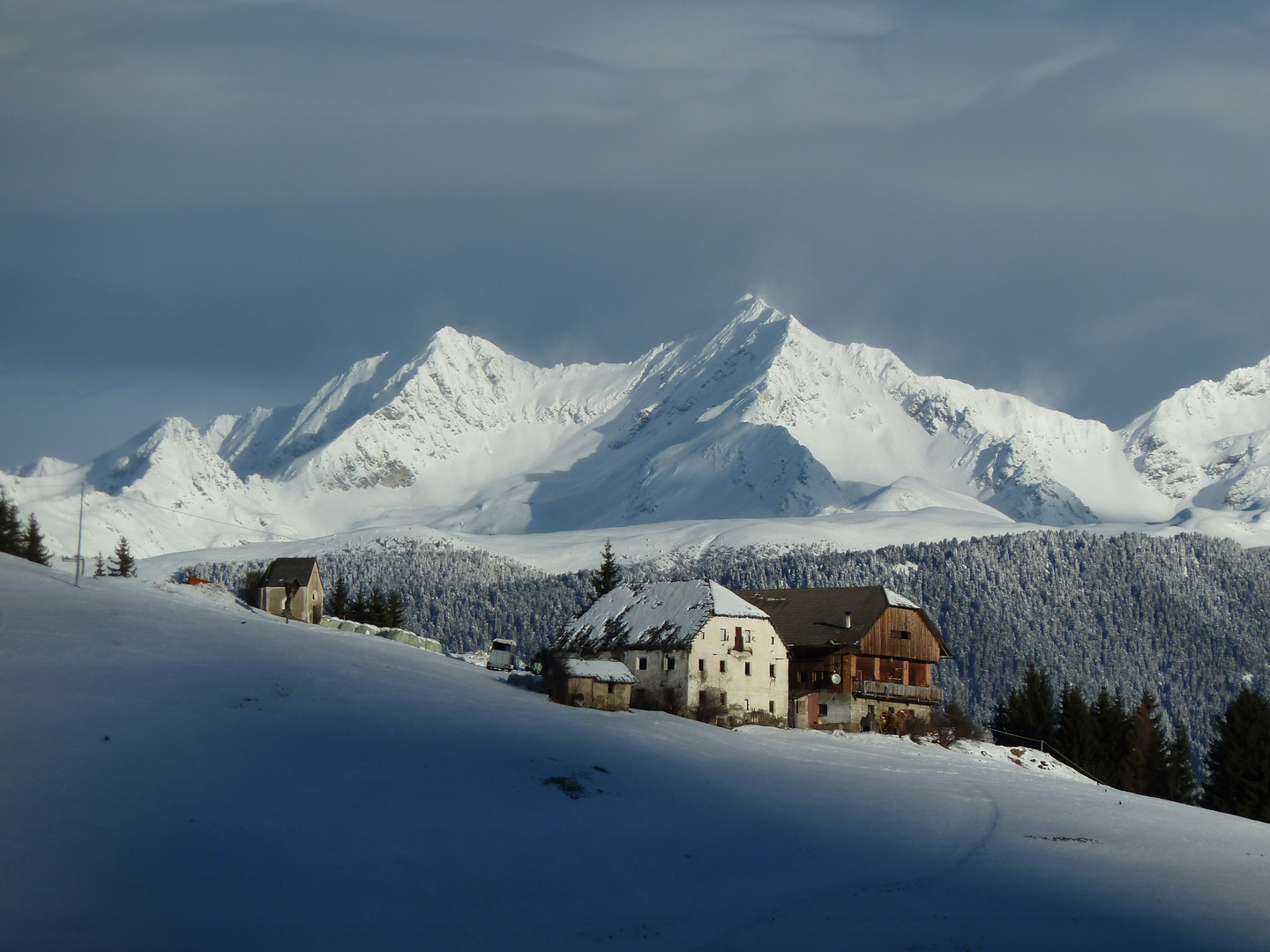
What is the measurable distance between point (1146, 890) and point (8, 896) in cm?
3467

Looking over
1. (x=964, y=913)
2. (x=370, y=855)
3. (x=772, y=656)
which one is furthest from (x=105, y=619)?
(x=964, y=913)

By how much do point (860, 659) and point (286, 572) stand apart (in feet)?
161

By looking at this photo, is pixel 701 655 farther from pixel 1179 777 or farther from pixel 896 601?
pixel 1179 777

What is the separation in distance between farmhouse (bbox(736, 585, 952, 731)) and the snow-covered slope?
20157 millimetres

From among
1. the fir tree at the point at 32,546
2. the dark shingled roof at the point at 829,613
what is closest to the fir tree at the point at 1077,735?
the dark shingled roof at the point at 829,613

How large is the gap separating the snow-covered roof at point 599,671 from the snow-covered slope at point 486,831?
30.6 feet

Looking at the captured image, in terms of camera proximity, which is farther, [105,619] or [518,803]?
[105,619]

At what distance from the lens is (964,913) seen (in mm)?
39781

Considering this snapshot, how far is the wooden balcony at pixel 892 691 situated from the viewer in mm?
87938

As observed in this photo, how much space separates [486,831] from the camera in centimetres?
4294

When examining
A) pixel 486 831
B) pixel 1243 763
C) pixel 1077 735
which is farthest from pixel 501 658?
pixel 486 831

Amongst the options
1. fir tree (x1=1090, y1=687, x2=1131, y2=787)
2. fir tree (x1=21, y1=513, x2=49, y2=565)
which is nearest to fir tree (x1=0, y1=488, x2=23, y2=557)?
fir tree (x1=21, y1=513, x2=49, y2=565)

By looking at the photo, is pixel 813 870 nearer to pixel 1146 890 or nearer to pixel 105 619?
pixel 1146 890

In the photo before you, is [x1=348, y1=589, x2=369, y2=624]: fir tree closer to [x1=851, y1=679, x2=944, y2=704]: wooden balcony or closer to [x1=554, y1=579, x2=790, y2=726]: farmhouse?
[x1=554, y1=579, x2=790, y2=726]: farmhouse
